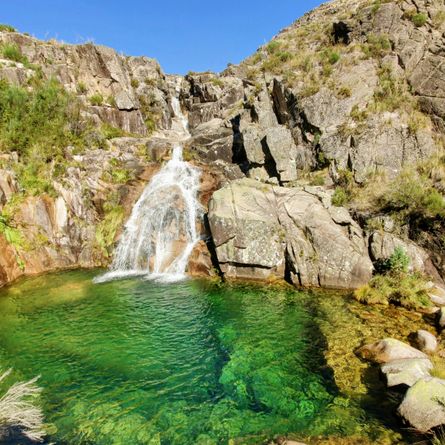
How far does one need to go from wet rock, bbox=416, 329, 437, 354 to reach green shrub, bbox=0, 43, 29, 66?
35.8 meters

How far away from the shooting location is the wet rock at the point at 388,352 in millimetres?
10477

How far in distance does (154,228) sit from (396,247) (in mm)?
14026

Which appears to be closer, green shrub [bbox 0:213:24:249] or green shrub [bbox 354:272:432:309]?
green shrub [bbox 354:272:432:309]

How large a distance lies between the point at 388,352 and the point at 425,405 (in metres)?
2.86

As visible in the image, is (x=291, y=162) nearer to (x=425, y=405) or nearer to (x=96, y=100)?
(x=425, y=405)

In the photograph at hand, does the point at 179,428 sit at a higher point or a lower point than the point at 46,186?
lower

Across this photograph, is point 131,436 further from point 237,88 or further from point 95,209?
point 237,88

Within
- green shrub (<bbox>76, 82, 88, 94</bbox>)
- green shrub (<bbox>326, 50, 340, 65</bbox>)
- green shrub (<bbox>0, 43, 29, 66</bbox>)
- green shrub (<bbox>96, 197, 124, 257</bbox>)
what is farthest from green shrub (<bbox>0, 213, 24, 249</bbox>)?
green shrub (<bbox>326, 50, 340, 65</bbox>)

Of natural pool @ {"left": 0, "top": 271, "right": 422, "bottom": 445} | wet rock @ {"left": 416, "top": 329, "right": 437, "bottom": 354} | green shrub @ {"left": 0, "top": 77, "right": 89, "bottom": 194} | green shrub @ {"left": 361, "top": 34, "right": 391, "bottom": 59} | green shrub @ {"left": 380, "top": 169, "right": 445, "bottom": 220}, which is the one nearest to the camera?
natural pool @ {"left": 0, "top": 271, "right": 422, "bottom": 445}

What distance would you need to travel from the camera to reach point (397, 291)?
50.5ft

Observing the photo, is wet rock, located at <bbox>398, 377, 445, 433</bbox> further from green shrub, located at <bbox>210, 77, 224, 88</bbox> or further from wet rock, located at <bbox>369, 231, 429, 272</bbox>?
green shrub, located at <bbox>210, 77, 224, 88</bbox>

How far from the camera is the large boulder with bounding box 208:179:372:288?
1762cm

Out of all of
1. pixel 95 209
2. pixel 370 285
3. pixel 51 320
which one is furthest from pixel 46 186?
pixel 370 285

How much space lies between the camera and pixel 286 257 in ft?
61.8
